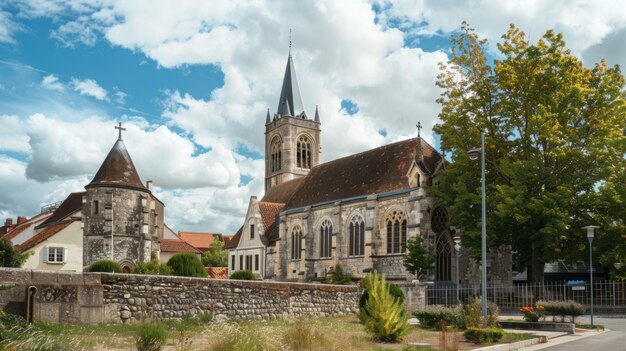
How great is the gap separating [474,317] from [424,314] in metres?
2.42

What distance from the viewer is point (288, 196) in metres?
54.2

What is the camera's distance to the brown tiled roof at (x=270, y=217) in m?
50.4

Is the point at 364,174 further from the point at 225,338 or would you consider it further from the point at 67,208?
the point at 225,338

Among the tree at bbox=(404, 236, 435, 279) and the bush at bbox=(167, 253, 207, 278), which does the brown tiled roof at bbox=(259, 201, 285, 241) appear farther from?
the bush at bbox=(167, 253, 207, 278)

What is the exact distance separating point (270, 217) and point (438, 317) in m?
33.7


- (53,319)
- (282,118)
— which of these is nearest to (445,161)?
(53,319)

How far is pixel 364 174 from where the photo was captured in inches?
1702

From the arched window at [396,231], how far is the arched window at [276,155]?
102ft

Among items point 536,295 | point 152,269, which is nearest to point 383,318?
point 536,295

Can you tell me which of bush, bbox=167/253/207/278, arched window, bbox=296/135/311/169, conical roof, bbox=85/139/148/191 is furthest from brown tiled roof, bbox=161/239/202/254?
bush, bbox=167/253/207/278

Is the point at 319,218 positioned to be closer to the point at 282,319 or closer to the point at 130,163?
the point at 130,163

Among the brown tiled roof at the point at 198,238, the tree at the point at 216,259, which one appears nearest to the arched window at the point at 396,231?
the tree at the point at 216,259

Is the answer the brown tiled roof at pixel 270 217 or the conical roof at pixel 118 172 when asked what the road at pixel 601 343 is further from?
the brown tiled roof at pixel 270 217

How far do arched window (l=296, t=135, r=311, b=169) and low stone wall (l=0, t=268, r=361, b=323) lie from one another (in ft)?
153
